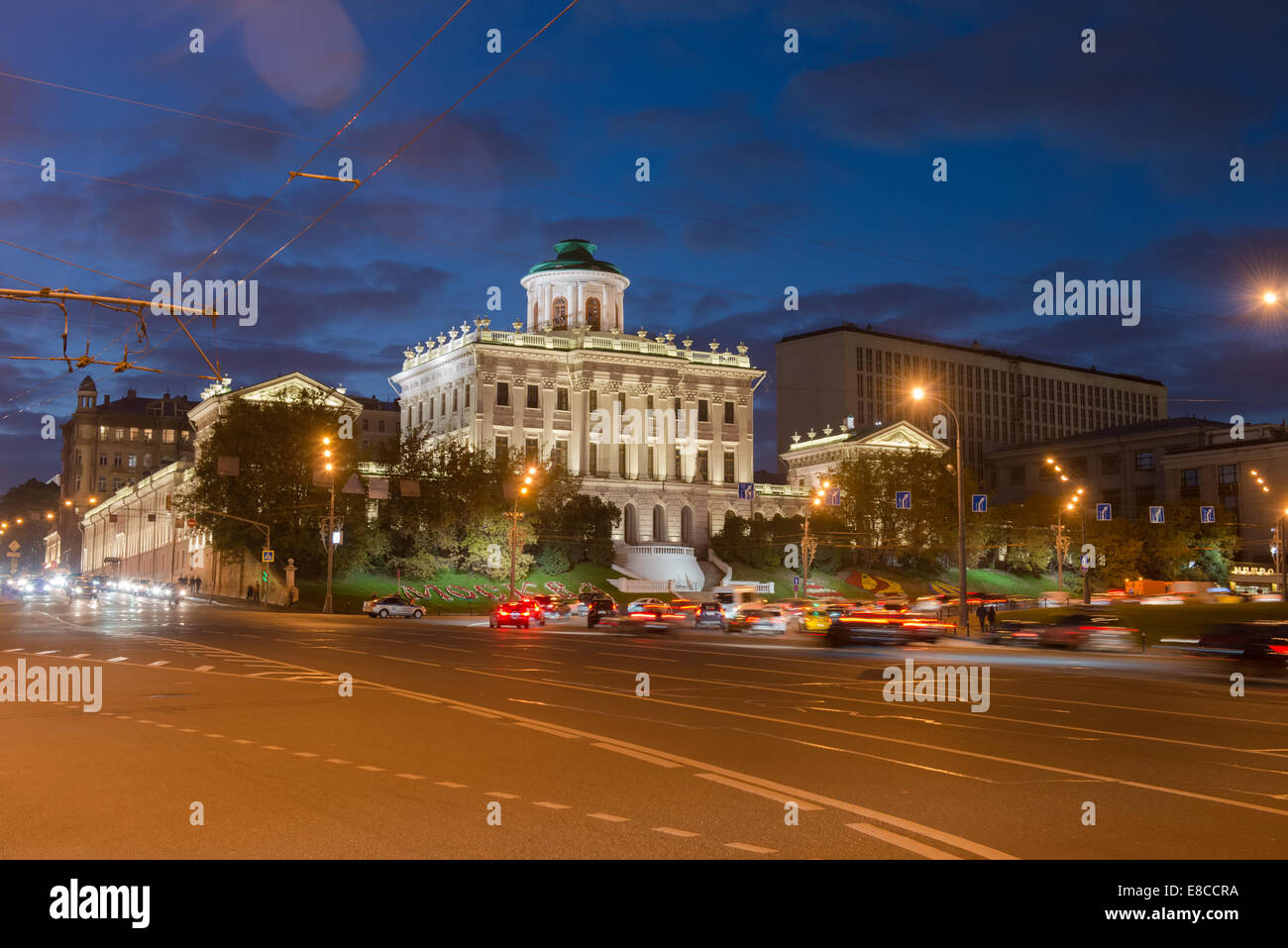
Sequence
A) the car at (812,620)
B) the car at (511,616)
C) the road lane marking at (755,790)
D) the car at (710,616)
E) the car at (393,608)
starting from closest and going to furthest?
the road lane marking at (755,790)
the car at (812,620)
the car at (511,616)
the car at (710,616)
the car at (393,608)

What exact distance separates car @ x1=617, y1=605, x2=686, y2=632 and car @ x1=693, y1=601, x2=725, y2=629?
5.21 meters

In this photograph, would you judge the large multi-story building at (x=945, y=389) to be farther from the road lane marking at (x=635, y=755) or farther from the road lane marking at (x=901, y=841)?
the road lane marking at (x=901, y=841)

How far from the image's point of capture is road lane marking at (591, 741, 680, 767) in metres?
13.4

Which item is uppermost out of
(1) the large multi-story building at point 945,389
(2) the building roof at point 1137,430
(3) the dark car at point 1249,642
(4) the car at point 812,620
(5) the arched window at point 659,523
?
(1) the large multi-story building at point 945,389

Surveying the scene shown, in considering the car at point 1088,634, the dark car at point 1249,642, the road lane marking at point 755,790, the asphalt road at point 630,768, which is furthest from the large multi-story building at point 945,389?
the road lane marking at point 755,790

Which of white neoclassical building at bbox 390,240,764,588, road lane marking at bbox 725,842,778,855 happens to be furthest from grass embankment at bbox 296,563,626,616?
road lane marking at bbox 725,842,778,855

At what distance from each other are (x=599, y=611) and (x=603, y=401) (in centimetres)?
5628

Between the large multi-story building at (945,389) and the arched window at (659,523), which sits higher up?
the large multi-story building at (945,389)

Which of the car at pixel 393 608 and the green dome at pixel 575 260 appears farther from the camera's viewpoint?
the green dome at pixel 575 260

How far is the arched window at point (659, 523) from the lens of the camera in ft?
373

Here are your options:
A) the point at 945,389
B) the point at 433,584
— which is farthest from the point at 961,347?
the point at 433,584

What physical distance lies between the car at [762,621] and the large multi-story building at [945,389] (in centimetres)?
8449

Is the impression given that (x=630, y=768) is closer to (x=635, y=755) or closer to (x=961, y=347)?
(x=635, y=755)
